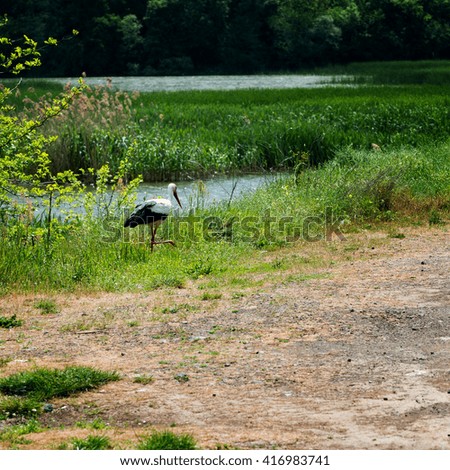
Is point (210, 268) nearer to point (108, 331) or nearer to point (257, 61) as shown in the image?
point (108, 331)

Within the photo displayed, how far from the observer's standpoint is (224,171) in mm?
24109

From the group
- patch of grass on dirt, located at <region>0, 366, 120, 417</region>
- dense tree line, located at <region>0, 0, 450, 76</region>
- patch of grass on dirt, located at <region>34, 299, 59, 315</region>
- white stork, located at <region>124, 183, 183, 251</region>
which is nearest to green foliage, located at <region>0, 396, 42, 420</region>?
patch of grass on dirt, located at <region>0, 366, 120, 417</region>

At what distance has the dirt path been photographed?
6.27 metres

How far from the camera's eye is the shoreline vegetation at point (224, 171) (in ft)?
38.9

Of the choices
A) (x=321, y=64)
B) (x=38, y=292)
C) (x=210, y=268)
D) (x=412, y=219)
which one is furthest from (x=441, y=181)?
(x=321, y=64)

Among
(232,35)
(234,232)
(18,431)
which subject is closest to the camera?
(18,431)

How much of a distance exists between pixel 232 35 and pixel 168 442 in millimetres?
78483

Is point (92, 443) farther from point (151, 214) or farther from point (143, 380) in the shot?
point (151, 214)

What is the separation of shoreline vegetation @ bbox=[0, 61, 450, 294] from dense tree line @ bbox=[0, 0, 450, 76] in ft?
152

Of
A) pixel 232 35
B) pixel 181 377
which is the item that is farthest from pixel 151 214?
pixel 232 35

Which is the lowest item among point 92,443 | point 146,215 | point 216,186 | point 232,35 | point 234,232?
point 216,186

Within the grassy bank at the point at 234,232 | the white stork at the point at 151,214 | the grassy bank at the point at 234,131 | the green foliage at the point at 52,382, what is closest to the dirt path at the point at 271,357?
the green foliage at the point at 52,382

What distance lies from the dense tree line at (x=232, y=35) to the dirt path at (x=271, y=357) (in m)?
68.3

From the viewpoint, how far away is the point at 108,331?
9023mm
